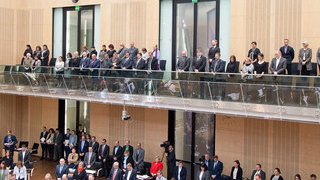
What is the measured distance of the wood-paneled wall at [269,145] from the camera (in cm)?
1852

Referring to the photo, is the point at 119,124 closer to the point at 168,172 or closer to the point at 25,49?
the point at 168,172

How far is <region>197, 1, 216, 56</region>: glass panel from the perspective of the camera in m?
21.6

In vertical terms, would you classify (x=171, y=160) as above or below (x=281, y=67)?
below

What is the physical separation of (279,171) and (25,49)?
18.2 metres

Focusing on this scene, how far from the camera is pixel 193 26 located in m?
22.3

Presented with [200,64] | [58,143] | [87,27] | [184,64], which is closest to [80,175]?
[184,64]

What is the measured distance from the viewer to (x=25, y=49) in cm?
2870

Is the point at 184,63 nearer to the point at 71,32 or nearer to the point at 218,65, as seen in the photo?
the point at 218,65

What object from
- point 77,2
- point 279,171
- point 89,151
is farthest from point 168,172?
point 77,2

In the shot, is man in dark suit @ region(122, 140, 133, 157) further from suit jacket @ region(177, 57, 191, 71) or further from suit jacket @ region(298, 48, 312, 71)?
suit jacket @ region(298, 48, 312, 71)

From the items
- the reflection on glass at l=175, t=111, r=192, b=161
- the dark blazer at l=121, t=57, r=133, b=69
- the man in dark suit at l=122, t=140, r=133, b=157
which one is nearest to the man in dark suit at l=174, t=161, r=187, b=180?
the reflection on glass at l=175, t=111, r=192, b=161

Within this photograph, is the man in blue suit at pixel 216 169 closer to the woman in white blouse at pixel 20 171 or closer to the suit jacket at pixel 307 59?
the suit jacket at pixel 307 59

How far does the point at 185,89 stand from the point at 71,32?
11.8 m

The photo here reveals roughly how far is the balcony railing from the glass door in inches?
162
